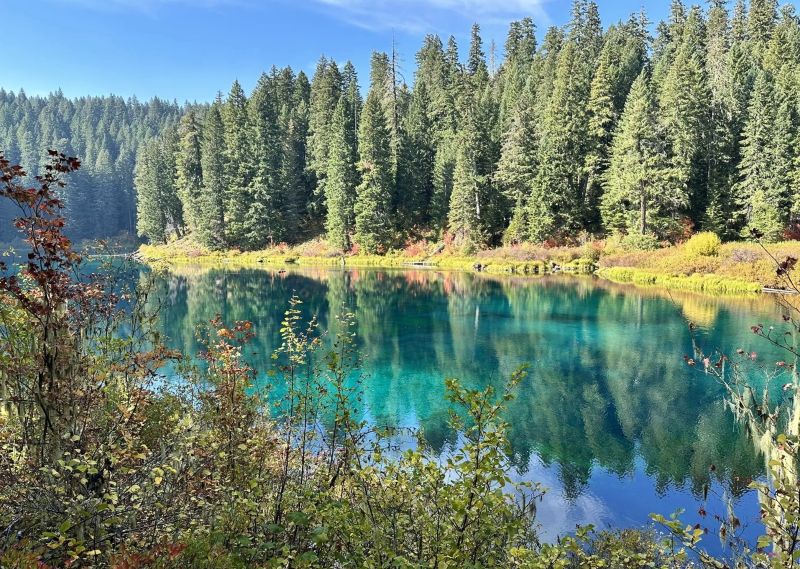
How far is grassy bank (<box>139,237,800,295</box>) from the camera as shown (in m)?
34.3

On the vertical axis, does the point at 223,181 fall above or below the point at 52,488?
above

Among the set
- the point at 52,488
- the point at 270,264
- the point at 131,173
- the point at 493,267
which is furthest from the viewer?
the point at 131,173

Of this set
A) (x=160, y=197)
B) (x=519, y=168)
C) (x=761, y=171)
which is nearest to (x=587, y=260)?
(x=519, y=168)

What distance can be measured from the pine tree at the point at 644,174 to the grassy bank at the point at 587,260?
10.3 feet

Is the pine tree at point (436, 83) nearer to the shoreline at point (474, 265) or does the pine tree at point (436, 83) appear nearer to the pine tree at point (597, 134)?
the pine tree at point (597, 134)

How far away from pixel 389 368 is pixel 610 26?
244ft

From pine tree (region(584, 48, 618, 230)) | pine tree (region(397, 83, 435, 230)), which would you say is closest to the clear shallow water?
pine tree (region(584, 48, 618, 230))

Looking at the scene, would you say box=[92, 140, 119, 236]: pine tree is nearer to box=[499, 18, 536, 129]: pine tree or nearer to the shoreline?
the shoreline

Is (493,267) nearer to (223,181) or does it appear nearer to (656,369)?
(656,369)

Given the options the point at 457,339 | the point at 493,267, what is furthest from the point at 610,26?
the point at 457,339

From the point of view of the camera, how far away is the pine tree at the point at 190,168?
226ft

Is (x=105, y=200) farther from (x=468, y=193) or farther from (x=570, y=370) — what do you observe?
(x=570, y=370)

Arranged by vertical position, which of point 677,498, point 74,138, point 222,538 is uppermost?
point 74,138

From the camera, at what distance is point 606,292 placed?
112ft
